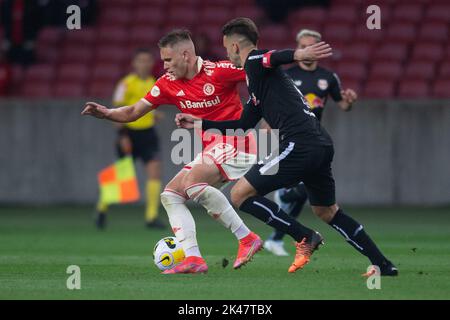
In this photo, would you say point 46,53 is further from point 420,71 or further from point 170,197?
point 170,197

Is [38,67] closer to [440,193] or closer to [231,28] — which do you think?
[440,193]

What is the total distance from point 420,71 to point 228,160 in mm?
9711

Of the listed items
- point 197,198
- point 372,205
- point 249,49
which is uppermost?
point 249,49

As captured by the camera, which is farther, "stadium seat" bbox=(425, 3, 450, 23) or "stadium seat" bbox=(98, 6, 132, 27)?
"stadium seat" bbox=(98, 6, 132, 27)

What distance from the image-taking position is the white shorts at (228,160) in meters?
9.42

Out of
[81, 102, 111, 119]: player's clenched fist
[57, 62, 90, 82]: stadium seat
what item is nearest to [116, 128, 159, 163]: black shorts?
[57, 62, 90, 82]: stadium seat

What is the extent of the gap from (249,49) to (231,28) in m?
0.21

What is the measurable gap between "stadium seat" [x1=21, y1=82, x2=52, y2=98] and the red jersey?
9538mm

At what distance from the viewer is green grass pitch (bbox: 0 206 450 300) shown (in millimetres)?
7965

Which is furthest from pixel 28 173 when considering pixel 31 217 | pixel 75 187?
pixel 31 217

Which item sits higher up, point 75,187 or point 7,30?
point 7,30

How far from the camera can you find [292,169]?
862 centimetres

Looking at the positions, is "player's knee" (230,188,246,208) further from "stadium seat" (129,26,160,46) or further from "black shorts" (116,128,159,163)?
"stadium seat" (129,26,160,46)

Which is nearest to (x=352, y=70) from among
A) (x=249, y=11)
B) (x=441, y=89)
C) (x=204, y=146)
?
(x=441, y=89)
